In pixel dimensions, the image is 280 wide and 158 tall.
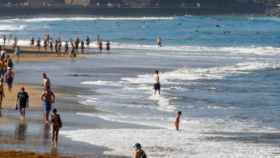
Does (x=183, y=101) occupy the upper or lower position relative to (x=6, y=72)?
lower

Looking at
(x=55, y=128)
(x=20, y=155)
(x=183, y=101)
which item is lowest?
(x=183, y=101)

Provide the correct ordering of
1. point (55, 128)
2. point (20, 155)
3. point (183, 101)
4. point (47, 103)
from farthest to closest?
point (183, 101), point (47, 103), point (55, 128), point (20, 155)

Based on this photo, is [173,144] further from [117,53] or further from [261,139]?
[117,53]

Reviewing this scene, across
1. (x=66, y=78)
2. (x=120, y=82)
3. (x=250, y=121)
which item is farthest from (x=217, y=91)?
(x=250, y=121)

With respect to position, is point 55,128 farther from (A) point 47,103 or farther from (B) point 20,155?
(A) point 47,103

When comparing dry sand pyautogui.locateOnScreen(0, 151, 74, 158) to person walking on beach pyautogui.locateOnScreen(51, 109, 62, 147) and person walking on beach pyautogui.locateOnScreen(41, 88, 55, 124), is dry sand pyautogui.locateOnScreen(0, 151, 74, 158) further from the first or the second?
person walking on beach pyautogui.locateOnScreen(41, 88, 55, 124)

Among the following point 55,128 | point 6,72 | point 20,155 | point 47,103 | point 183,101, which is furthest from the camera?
point 6,72

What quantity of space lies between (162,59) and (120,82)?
76.2 feet

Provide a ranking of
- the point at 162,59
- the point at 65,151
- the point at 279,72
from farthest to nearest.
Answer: the point at 162,59 < the point at 279,72 < the point at 65,151

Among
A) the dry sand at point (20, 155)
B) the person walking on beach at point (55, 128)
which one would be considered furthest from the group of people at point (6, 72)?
the dry sand at point (20, 155)

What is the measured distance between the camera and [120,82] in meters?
48.7

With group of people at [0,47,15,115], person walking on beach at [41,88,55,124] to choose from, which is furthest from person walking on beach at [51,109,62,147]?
group of people at [0,47,15,115]

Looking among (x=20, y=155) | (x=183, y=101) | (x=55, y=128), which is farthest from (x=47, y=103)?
(x=183, y=101)

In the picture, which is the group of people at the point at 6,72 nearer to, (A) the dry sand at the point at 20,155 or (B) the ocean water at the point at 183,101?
(B) the ocean water at the point at 183,101
